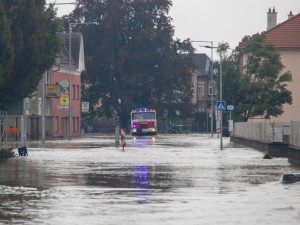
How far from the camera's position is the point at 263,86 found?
53625 millimetres

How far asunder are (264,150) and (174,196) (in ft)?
73.3

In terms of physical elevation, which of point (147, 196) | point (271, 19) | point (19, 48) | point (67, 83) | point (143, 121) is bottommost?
point (147, 196)

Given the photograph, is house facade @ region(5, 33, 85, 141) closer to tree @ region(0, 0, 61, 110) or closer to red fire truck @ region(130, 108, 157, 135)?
red fire truck @ region(130, 108, 157, 135)

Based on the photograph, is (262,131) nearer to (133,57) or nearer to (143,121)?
(143,121)

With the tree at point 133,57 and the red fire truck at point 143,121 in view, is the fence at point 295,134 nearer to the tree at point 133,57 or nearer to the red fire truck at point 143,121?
the red fire truck at point 143,121

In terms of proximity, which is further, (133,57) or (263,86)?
(133,57)

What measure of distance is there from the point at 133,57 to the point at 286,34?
1885 cm

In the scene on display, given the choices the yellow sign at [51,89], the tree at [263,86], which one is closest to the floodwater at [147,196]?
the tree at [263,86]

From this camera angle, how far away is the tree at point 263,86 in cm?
5353

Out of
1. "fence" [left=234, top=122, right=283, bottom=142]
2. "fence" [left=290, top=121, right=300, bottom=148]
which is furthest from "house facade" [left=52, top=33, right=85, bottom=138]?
"fence" [left=290, top=121, right=300, bottom=148]

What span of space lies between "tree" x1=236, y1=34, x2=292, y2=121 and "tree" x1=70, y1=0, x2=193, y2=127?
27.5m

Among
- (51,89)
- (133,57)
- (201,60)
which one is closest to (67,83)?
(51,89)

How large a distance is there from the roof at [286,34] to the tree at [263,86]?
14.8 metres

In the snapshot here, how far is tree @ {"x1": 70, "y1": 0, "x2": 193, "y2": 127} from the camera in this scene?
8194 centimetres
